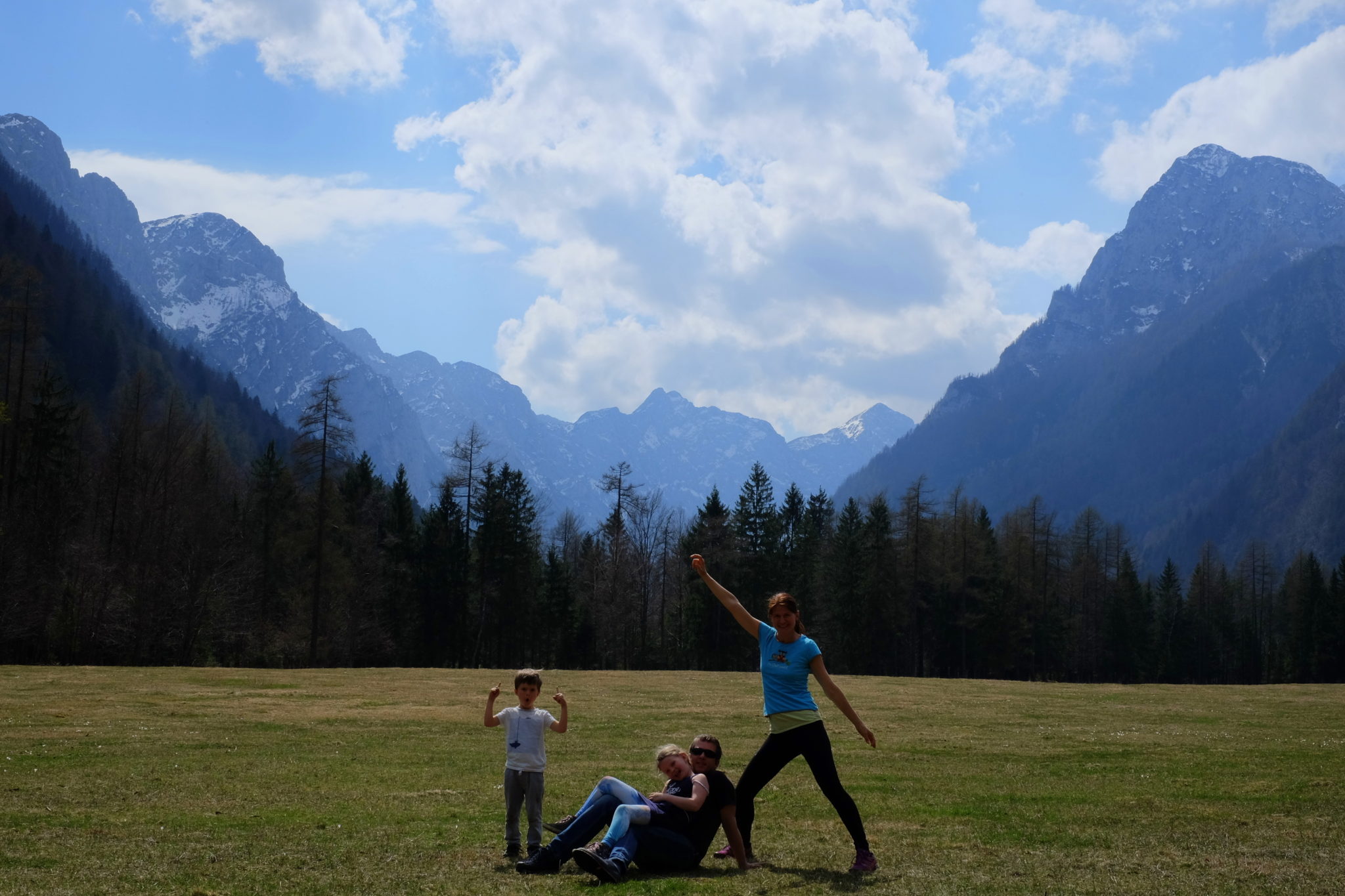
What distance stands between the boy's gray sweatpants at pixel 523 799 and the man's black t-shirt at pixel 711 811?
1763mm

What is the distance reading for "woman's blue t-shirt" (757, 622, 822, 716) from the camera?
35.4 feet

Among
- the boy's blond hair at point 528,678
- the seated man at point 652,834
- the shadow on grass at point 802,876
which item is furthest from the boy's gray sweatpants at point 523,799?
the shadow on grass at point 802,876

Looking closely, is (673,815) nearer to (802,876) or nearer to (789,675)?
(802,876)

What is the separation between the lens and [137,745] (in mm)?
21266

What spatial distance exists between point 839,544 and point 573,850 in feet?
272

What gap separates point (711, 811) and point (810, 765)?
4.36 feet

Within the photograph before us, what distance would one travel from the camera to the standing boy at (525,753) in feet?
37.4

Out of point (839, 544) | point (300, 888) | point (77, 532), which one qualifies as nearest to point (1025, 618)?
point (839, 544)

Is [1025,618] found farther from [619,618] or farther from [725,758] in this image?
[725,758]

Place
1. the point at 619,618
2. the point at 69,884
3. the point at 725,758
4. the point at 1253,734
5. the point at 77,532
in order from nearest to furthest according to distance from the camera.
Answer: the point at 69,884, the point at 725,758, the point at 1253,734, the point at 77,532, the point at 619,618

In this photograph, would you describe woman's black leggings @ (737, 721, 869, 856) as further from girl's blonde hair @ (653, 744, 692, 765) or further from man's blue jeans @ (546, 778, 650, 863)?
man's blue jeans @ (546, 778, 650, 863)

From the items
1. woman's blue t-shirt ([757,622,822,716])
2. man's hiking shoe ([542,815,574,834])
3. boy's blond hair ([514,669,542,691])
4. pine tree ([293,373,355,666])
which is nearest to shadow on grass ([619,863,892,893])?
man's hiking shoe ([542,815,574,834])

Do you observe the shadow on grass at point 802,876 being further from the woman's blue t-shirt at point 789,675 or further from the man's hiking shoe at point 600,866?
the woman's blue t-shirt at point 789,675

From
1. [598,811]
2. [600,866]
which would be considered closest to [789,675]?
[598,811]
